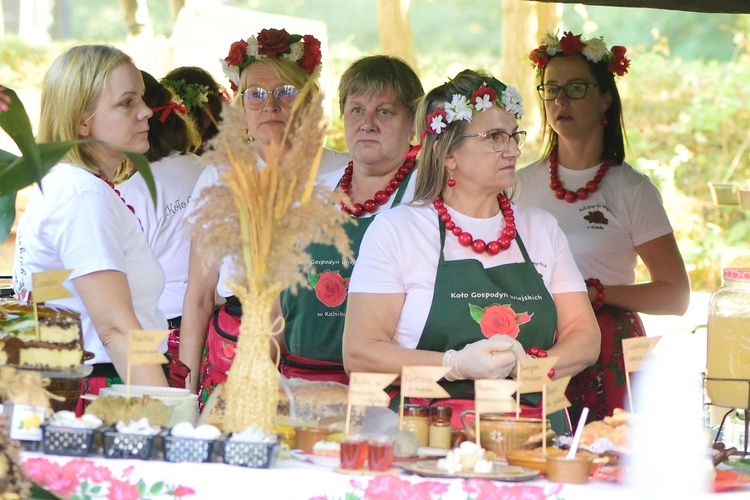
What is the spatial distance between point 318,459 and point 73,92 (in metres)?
1.20

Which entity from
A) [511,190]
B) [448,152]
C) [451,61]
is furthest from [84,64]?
[451,61]

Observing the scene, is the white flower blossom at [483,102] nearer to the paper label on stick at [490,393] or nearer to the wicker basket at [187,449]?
the paper label on stick at [490,393]

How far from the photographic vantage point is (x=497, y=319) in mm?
2826

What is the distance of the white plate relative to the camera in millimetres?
2195

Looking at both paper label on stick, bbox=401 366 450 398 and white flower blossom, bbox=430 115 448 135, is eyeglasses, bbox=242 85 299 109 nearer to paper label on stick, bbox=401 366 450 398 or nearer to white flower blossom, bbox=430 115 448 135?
white flower blossom, bbox=430 115 448 135

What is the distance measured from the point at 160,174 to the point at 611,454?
2.32m

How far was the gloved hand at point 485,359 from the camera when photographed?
2.66 meters

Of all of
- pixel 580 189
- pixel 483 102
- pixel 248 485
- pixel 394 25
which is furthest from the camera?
pixel 394 25

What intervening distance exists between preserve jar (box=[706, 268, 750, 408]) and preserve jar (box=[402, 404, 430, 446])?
0.70 m

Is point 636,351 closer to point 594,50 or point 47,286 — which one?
point 47,286

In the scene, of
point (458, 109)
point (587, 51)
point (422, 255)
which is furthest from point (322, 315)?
point (587, 51)

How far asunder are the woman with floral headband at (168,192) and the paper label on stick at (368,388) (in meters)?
1.86

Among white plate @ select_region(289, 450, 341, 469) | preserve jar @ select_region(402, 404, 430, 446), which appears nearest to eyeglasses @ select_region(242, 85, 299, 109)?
preserve jar @ select_region(402, 404, 430, 446)

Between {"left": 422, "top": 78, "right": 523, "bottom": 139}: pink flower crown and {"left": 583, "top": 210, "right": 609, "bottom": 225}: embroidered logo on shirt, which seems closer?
{"left": 422, "top": 78, "right": 523, "bottom": 139}: pink flower crown
